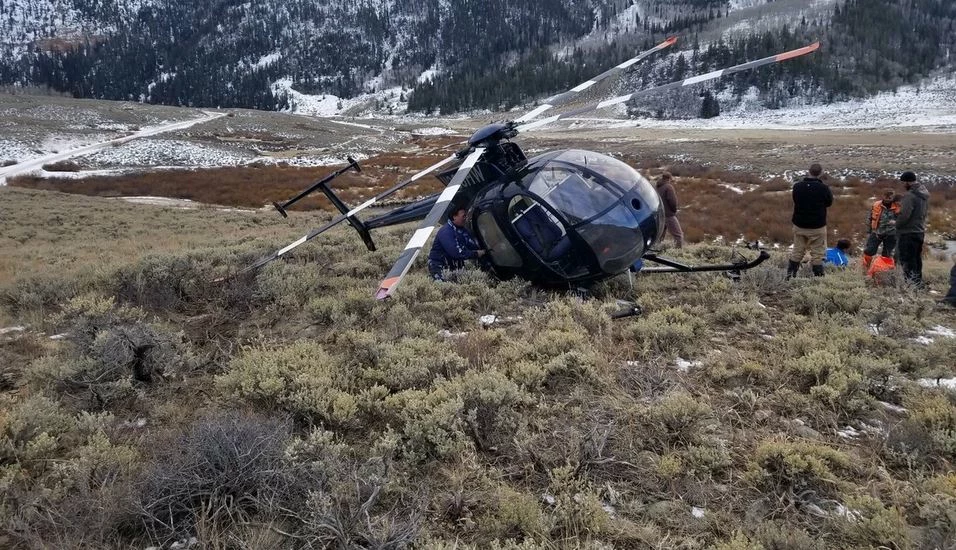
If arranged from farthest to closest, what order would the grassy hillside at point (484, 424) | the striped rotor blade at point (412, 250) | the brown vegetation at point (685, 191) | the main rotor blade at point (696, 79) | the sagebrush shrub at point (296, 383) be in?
the brown vegetation at point (685, 191)
the main rotor blade at point (696, 79)
the sagebrush shrub at point (296, 383)
the striped rotor blade at point (412, 250)
the grassy hillside at point (484, 424)

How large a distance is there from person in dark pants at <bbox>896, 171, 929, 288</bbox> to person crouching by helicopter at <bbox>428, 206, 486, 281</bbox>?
22.4 feet

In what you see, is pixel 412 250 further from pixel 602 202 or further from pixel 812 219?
pixel 812 219

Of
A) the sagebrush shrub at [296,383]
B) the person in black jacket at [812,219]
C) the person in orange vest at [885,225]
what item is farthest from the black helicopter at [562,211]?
the person in orange vest at [885,225]

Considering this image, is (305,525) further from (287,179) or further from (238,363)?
(287,179)

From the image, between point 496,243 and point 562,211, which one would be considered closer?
point 562,211

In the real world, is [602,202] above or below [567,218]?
above

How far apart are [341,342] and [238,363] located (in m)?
1.01

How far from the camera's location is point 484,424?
3.61 meters

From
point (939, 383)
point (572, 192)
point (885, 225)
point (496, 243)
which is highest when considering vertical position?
point (572, 192)

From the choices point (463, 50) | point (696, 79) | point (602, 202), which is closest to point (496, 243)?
point (602, 202)

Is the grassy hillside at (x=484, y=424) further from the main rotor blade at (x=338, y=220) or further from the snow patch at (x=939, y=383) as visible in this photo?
the main rotor blade at (x=338, y=220)

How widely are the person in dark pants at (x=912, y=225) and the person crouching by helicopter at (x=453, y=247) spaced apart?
6.83m

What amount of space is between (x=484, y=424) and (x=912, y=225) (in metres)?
8.58

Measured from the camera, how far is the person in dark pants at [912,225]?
7.85 m
